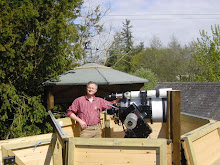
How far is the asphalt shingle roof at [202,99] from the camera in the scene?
1277 centimetres

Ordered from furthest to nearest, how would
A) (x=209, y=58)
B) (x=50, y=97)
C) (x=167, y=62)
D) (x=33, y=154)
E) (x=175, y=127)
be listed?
(x=167, y=62) < (x=209, y=58) < (x=50, y=97) < (x=33, y=154) < (x=175, y=127)

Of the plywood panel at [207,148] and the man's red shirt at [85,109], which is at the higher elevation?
the man's red shirt at [85,109]

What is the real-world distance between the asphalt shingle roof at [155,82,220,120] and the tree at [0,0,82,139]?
8.55 meters

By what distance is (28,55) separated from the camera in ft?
22.5

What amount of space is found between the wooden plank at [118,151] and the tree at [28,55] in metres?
3.87

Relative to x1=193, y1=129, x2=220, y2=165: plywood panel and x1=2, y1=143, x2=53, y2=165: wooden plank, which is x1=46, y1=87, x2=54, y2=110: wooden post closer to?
x1=2, y1=143, x2=53, y2=165: wooden plank

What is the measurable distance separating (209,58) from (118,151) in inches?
709

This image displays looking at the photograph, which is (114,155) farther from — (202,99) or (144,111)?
(202,99)

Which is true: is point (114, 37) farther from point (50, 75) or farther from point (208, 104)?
point (50, 75)

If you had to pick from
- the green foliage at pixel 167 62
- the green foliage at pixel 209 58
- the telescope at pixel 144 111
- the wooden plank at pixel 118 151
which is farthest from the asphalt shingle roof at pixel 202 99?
the green foliage at pixel 167 62

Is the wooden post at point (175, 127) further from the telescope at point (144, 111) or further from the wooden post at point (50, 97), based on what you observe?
the wooden post at point (50, 97)

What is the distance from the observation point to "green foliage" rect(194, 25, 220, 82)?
59.7ft

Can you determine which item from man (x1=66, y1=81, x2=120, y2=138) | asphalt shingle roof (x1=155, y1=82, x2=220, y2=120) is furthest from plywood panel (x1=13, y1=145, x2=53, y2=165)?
asphalt shingle roof (x1=155, y1=82, x2=220, y2=120)

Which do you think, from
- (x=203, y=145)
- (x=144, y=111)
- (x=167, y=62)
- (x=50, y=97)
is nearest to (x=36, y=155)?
(x=144, y=111)
